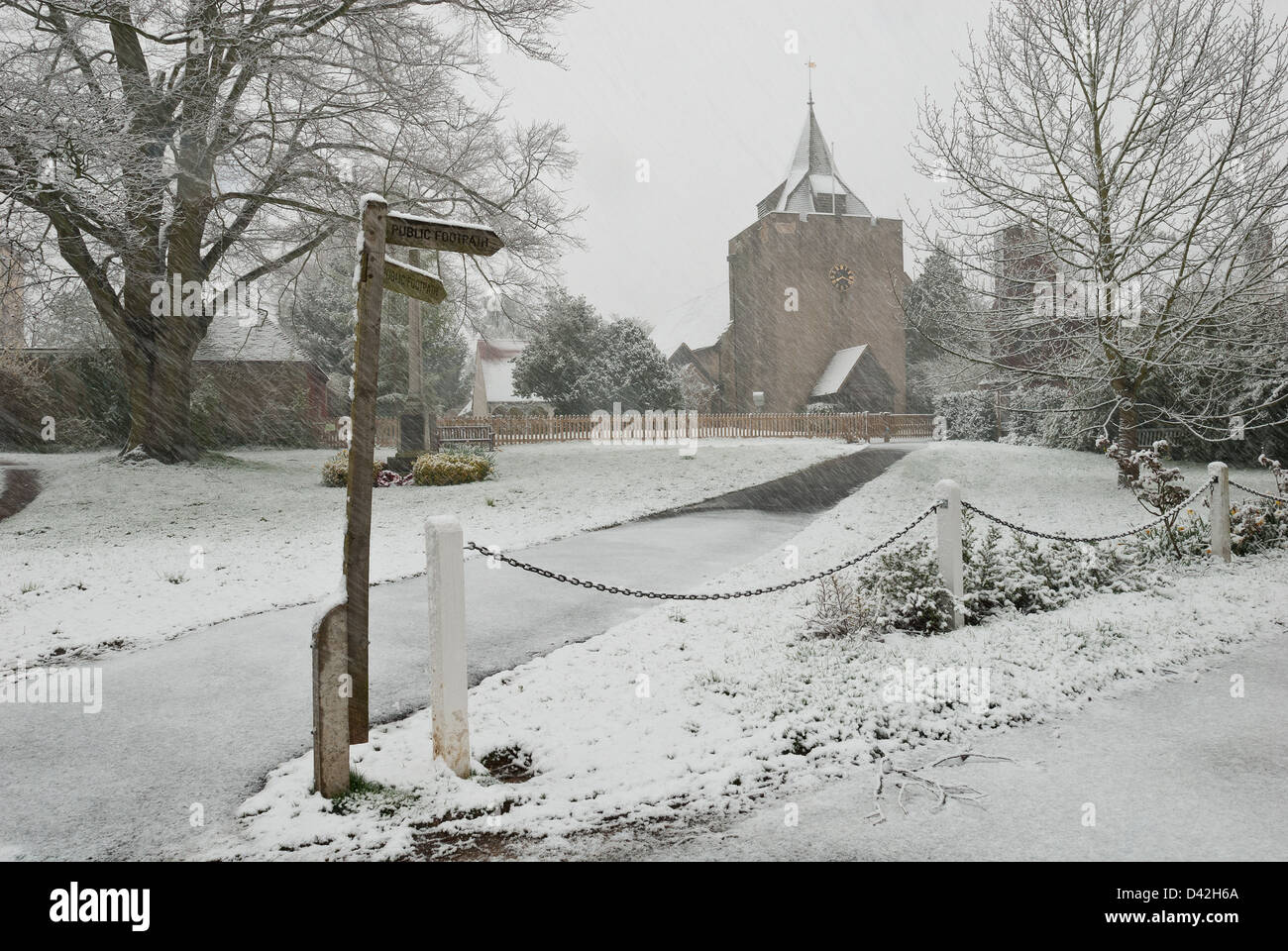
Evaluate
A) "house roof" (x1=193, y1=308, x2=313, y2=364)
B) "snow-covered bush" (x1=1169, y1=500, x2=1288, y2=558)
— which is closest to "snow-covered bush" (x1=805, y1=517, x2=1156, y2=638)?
"snow-covered bush" (x1=1169, y1=500, x2=1288, y2=558)

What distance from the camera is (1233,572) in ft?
28.6

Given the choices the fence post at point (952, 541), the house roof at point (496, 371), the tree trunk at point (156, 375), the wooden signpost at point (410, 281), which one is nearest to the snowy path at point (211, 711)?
the wooden signpost at point (410, 281)

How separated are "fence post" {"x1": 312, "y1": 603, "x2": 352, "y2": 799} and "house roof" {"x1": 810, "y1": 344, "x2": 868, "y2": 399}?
39501mm

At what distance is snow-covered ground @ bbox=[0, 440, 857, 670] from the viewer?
288 inches

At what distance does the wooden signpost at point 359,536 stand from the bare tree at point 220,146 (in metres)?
8.19

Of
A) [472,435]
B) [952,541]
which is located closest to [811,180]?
[472,435]

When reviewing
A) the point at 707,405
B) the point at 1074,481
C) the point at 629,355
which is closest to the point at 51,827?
the point at 1074,481

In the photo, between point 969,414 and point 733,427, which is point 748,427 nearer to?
point 733,427

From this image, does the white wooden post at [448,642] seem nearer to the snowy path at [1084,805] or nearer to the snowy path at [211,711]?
the snowy path at [211,711]

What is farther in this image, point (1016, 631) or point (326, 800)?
point (1016, 631)

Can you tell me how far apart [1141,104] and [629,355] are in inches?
1003

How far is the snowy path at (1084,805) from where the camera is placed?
10.2 feet

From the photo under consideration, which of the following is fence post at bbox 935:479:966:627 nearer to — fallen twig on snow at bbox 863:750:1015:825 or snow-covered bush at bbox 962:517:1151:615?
snow-covered bush at bbox 962:517:1151:615
